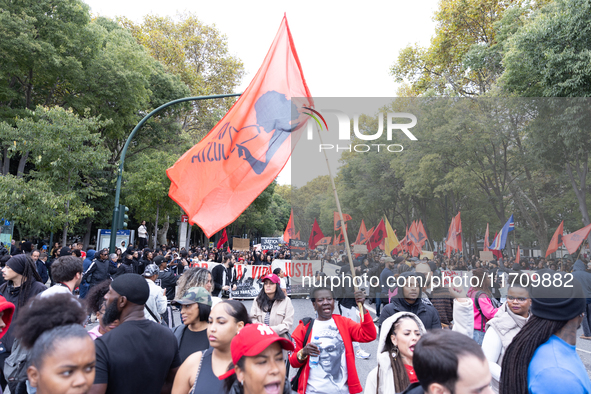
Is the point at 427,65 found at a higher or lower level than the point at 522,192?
higher

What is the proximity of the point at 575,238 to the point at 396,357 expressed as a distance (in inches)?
399

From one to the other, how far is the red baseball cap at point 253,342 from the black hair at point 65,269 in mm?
2736

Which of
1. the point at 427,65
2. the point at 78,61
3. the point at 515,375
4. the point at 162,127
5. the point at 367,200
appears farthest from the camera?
the point at 162,127

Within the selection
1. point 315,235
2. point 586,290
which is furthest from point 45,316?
point 315,235

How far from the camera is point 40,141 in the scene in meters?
14.8

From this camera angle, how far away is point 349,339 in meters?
3.73

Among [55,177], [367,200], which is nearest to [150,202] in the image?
[55,177]

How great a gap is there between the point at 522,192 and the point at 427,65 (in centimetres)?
1592

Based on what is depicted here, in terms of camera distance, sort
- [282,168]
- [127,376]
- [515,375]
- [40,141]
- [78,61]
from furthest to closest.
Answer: [78,61], [40,141], [282,168], [127,376], [515,375]

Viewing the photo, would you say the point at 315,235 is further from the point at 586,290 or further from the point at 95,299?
the point at 95,299

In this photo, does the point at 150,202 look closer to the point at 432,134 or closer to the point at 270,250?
the point at 270,250

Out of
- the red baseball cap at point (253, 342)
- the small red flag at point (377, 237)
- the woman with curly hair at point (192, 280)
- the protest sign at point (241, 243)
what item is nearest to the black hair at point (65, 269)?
the woman with curly hair at point (192, 280)

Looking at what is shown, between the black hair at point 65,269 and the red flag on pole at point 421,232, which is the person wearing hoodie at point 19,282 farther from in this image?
the red flag on pole at point 421,232

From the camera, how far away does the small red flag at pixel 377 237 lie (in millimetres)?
14312
